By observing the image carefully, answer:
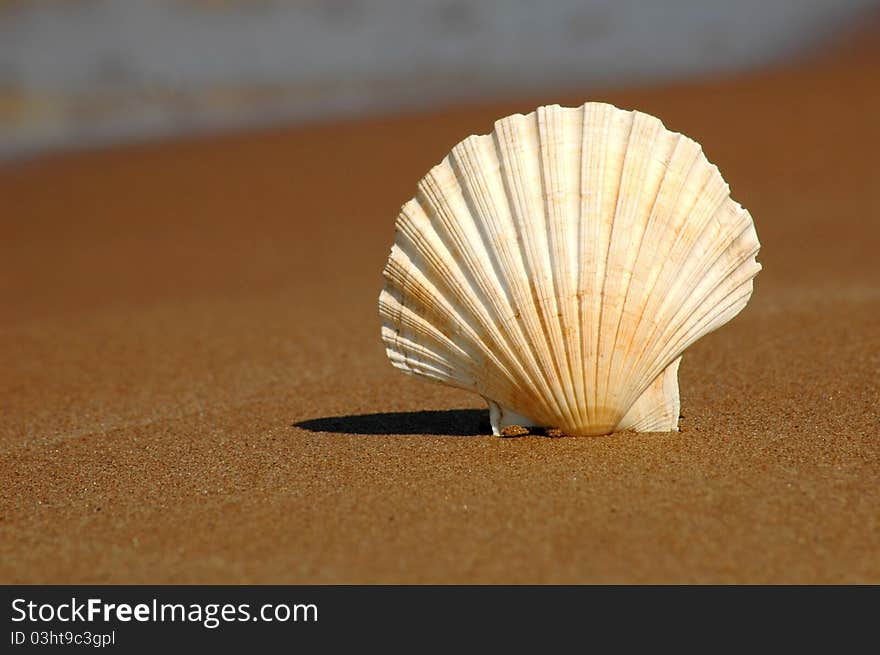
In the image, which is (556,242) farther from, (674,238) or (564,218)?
(674,238)

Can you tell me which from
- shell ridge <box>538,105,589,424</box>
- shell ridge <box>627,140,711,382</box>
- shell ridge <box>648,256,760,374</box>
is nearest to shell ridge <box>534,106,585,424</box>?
shell ridge <box>538,105,589,424</box>

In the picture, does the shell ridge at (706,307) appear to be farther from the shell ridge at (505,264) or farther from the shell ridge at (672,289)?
the shell ridge at (505,264)

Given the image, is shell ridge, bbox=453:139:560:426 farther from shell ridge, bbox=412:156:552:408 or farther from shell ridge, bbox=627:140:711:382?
shell ridge, bbox=627:140:711:382

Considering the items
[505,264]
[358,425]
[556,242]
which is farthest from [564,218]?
[358,425]

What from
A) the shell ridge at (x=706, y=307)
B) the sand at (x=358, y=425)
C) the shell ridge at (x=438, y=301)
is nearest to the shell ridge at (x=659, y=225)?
the shell ridge at (x=706, y=307)

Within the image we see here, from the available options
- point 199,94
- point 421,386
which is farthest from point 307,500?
point 199,94

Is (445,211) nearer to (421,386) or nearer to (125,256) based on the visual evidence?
(421,386)
